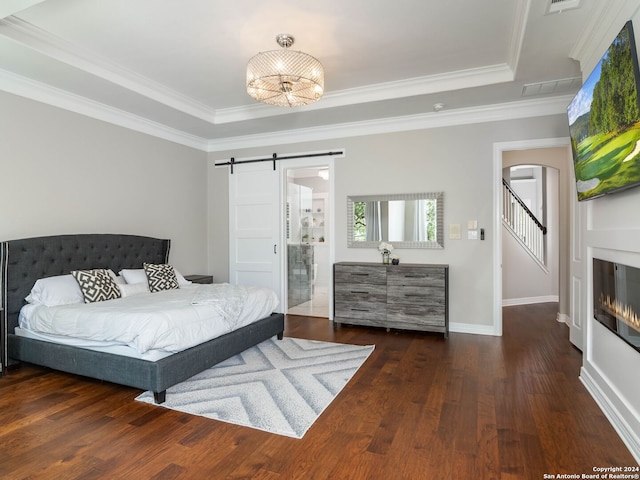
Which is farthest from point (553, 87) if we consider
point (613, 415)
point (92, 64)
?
point (92, 64)

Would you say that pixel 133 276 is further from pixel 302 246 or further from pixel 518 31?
pixel 518 31

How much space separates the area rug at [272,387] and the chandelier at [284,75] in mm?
2428

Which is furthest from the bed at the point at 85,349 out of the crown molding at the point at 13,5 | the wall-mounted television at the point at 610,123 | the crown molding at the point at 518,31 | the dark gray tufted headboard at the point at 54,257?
the crown molding at the point at 518,31

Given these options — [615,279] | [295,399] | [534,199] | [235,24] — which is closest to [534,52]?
[615,279]

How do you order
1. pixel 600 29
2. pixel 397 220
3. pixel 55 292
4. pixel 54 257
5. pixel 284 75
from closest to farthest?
1. pixel 600 29
2. pixel 284 75
3. pixel 55 292
4. pixel 54 257
5. pixel 397 220

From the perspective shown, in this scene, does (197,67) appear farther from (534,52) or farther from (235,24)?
(534,52)

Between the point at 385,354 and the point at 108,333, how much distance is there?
101 inches

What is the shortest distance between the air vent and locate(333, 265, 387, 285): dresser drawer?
8.32 ft

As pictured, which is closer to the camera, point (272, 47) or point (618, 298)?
point (618, 298)

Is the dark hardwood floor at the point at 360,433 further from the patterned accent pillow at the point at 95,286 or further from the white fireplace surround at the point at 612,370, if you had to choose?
the patterned accent pillow at the point at 95,286

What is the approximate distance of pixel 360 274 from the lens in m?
4.77

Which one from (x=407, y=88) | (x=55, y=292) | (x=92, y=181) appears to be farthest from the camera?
(x=92, y=181)

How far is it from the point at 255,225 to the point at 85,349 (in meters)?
3.16

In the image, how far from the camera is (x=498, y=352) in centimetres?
384
